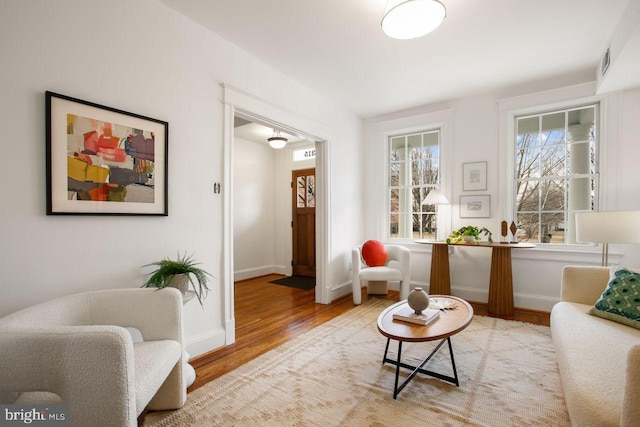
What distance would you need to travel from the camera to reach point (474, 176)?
4.06 meters

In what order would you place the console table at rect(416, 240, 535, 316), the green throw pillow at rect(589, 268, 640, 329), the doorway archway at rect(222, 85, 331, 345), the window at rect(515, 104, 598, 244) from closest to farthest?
1. the green throw pillow at rect(589, 268, 640, 329)
2. the doorway archway at rect(222, 85, 331, 345)
3. the console table at rect(416, 240, 535, 316)
4. the window at rect(515, 104, 598, 244)

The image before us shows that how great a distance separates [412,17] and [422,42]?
0.80m

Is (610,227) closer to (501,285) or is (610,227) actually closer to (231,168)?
(501,285)

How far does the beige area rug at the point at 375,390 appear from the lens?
5.70ft

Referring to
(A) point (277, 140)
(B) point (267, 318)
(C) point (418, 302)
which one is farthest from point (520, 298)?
(A) point (277, 140)

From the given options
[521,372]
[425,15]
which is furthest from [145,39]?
[521,372]

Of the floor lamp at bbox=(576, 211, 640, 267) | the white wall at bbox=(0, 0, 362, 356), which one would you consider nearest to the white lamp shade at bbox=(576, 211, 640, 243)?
the floor lamp at bbox=(576, 211, 640, 267)

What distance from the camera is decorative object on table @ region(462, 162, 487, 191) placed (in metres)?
4.00

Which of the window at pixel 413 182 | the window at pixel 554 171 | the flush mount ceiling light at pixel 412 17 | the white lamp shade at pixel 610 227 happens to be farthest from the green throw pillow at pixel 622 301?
the window at pixel 413 182

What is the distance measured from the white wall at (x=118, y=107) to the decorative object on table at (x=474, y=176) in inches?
109

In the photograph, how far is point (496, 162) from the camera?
3.93m

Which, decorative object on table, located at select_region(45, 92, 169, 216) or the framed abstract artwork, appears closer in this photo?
decorative object on table, located at select_region(45, 92, 169, 216)

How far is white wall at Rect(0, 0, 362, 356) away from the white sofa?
244cm

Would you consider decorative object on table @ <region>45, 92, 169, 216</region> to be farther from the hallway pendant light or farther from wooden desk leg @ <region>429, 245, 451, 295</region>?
wooden desk leg @ <region>429, 245, 451, 295</region>
